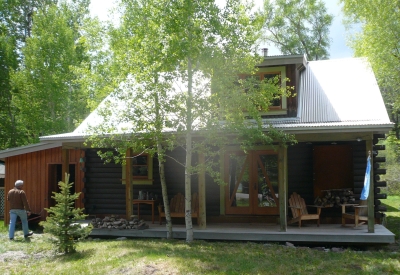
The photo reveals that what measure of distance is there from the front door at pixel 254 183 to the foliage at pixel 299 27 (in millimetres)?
18953

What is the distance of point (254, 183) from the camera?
13.2 m

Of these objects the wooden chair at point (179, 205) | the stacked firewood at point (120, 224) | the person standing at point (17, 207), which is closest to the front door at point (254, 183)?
the wooden chair at point (179, 205)

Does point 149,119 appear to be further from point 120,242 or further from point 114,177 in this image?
point 114,177

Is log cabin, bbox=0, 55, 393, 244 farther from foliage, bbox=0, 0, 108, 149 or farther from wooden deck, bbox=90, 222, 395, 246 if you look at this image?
foliage, bbox=0, 0, 108, 149

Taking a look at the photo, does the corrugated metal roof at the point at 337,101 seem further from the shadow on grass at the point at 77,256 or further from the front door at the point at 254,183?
the shadow on grass at the point at 77,256

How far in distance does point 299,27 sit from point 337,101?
61.9 feet

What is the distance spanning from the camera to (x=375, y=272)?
26.2 feet

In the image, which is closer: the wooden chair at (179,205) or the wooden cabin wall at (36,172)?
the wooden chair at (179,205)

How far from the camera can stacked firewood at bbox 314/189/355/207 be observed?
12344mm

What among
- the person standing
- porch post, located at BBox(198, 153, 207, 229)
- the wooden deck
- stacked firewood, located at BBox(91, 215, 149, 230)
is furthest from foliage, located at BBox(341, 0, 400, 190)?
the person standing

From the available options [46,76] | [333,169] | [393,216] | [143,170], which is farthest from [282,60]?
[46,76]

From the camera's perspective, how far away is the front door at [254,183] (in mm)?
13133

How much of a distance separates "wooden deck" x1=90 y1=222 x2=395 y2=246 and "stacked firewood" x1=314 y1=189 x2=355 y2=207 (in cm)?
58

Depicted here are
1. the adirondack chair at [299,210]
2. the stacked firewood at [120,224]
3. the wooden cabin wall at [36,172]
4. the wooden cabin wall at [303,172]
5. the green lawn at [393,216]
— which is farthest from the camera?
the wooden cabin wall at [36,172]
